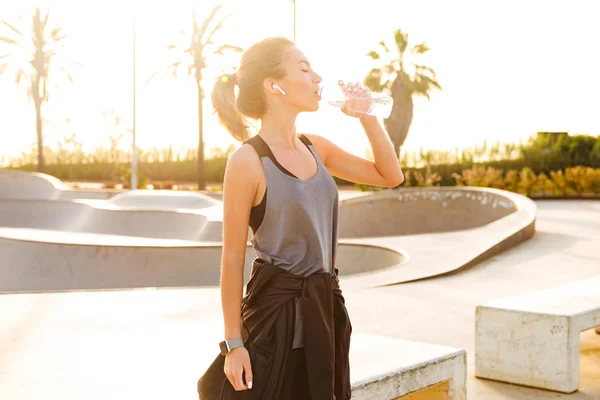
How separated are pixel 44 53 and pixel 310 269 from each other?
5076 cm

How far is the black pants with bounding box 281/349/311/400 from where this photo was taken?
2.60m

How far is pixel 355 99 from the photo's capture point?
2.74 metres

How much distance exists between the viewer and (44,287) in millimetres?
15508

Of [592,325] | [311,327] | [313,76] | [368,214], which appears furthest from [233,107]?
[368,214]

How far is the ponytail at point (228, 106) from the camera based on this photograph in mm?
2760

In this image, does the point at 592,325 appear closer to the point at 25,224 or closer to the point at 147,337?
the point at 147,337

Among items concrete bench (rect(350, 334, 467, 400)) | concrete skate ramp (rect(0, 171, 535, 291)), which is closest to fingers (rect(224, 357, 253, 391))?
concrete bench (rect(350, 334, 467, 400))

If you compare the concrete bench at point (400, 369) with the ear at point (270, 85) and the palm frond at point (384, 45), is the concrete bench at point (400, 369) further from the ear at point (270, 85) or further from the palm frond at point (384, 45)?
the palm frond at point (384, 45)

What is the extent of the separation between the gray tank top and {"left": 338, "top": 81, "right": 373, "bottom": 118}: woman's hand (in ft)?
0.81

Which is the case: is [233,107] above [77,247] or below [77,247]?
above

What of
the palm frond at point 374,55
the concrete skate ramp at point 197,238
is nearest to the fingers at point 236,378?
the concrete skate ramp at point 197,238

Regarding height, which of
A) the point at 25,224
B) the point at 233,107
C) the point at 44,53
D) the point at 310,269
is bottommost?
the point at 25,224

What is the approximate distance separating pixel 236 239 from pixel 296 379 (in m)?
0.52

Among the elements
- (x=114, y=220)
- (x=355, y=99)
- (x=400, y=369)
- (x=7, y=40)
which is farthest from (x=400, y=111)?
(x=355, y=99)
